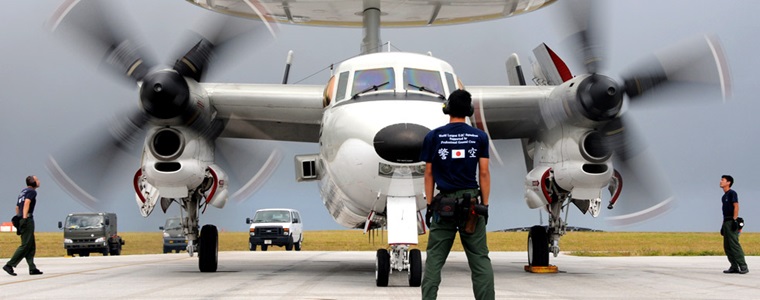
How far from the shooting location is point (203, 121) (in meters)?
16.3

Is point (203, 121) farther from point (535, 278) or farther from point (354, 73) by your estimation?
point (535, 278)

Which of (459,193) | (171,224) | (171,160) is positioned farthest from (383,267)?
(171,224)

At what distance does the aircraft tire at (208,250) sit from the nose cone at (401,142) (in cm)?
679

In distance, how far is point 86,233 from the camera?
34.2 metres

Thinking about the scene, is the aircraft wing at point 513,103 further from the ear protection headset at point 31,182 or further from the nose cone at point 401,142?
the ear protection headset at point 31,182

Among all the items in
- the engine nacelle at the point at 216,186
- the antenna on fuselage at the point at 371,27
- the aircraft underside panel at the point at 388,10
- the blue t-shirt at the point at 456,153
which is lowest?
the blue t-shirt at the point at 456,153

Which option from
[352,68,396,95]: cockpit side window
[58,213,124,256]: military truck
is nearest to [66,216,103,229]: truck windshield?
[58,213,124,256]: military truck

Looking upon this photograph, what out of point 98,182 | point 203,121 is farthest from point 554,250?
point 98,182

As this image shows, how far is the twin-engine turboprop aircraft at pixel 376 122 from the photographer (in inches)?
488

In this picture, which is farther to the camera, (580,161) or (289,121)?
(289,121)

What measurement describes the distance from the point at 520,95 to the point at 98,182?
8.47m

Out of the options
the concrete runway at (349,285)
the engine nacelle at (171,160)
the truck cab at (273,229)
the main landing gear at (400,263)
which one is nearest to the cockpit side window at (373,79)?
the main landing gear at (400,263)

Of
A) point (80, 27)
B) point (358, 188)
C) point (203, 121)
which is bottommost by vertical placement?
point (358, 188)

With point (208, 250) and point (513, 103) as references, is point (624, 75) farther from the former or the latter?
point (208, 250)
